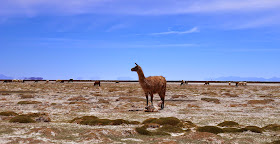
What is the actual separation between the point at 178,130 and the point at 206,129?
1578mm

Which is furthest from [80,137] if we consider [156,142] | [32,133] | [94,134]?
[156,142]

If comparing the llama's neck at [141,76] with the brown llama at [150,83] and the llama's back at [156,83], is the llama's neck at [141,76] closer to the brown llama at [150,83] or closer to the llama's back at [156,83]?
the brown llama at [150,83]

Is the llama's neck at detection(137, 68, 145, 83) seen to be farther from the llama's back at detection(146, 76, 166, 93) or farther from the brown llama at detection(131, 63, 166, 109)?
the llama's back at detection(146, 76, 166, 93)

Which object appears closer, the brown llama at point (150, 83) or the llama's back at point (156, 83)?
the brown llama at point (150, 83)

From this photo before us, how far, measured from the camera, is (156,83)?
26.2m

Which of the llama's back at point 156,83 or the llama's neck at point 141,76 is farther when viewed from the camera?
the llama's back at point 156,83

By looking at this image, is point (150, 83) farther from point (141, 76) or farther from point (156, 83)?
point (141, 76)

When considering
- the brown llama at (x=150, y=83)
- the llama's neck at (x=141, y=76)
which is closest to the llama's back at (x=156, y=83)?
the brown llama at (x=150, y=83)

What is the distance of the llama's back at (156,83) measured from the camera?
25.6 meters

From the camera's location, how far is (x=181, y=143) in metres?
12.1

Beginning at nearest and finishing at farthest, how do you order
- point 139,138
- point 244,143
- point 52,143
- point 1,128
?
point 52,143, point 244,143, point 139,138, point 1,128

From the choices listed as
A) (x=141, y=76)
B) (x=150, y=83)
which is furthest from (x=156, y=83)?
(x=141, y=76)

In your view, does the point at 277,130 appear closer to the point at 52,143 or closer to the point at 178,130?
the point at 178,130

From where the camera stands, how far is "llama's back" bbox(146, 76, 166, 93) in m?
Result: 25.6
